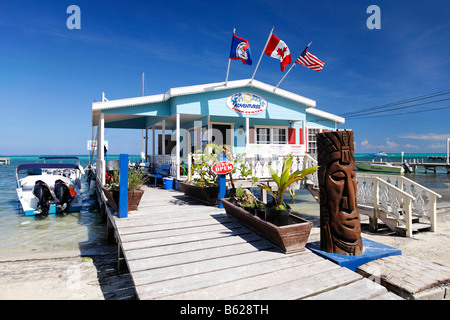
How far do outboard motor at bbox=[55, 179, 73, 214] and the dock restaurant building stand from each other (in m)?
1.86

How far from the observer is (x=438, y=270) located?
381 cm

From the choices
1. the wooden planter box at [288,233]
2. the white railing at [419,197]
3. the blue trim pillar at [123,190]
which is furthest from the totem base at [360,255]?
the blue trim pillar at [123,190]

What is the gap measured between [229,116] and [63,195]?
340 inches

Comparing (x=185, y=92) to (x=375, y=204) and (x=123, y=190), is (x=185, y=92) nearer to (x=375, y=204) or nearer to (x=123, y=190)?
(x=123, y=190)

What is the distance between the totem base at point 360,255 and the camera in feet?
12.7

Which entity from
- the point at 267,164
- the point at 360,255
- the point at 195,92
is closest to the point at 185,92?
the point at 195,92

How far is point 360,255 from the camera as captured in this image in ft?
13.4

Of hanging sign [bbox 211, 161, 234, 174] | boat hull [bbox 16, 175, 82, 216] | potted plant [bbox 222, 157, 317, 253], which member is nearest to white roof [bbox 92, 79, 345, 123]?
boat hull [bbox 16, 175, 82, 216]

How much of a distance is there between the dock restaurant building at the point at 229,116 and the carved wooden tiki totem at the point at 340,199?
633cm

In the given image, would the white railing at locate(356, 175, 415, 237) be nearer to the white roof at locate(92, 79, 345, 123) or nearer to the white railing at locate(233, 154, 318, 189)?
the white railing at locate(233, 154, 318, 189)

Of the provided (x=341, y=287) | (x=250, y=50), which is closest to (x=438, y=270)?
(x=341, y=287)

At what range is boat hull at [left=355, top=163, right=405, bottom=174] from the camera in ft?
110

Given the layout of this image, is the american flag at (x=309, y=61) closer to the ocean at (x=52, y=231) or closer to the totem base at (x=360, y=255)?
the ocean at (x=52, y=231)
